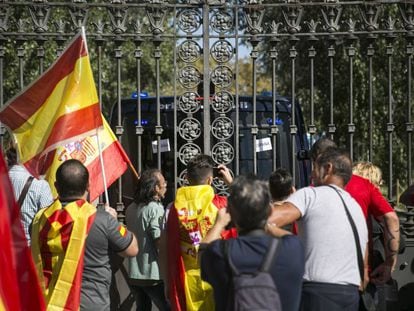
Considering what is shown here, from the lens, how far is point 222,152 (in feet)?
29.5

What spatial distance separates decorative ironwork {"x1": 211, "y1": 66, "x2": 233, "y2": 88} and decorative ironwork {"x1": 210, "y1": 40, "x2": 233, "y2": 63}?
10 centimetres

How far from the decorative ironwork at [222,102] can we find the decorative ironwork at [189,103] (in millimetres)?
160

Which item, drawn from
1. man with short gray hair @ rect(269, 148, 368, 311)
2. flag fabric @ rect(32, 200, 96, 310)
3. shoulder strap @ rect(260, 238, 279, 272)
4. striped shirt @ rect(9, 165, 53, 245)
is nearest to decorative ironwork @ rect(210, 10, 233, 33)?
striped shirt @ rect(9, 165, 53, 245)

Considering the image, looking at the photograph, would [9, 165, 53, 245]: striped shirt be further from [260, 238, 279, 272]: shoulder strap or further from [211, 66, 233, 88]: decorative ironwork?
[260, 238, 279, 272]: shoulder strap

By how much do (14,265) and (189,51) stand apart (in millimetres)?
4156

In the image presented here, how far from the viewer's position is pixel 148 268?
860 cm

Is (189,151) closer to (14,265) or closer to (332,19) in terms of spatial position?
(332,19)

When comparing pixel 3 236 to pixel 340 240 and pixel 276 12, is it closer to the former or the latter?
pixel 340 240

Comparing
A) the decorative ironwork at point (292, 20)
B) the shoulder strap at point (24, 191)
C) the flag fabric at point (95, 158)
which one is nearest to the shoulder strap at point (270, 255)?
the flag fabric at point (95, 158)

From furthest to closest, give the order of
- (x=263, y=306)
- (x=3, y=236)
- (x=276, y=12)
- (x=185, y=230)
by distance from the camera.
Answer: (x=276, y=12)
(x=185, y=230)
(x=3, y=236)
(x=263, y=306)

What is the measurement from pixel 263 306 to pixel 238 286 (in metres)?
0.16

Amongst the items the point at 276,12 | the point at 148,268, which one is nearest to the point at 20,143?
the point at 148,268

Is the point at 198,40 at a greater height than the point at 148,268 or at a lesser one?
greater

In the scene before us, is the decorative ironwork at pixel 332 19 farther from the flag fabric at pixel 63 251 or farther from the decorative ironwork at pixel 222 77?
the flag fabric at pixel 63 251
